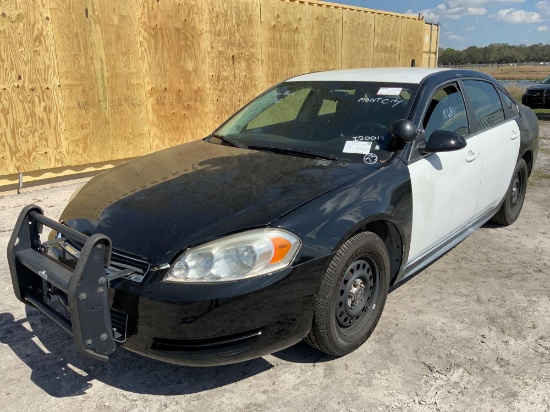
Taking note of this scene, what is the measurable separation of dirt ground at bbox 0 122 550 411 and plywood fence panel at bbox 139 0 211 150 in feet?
13.4

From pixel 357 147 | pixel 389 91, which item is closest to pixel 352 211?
pixel 357 147

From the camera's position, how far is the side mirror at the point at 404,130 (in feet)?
10.3

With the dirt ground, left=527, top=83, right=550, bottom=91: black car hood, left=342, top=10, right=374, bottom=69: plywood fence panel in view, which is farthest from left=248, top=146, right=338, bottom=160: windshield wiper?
left=527, top=83, right=550, bottom=91: black car hood

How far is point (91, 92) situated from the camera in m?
6.52

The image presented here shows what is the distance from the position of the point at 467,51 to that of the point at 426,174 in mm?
88328

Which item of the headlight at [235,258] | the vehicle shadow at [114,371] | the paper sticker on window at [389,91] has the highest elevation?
the paper sticker on window at [389,91]

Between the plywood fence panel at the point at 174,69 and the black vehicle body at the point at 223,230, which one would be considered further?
the plywood fence panel at the point at 174,69

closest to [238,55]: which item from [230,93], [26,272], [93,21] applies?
[230,93]

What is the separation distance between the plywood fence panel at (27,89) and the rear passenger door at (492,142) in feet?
15.8

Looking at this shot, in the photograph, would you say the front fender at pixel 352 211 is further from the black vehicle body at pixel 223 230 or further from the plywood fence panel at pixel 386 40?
the plywood fence panel at pixel 386 40

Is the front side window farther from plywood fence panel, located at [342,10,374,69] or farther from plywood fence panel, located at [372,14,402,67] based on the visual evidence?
plywood fence panel, located at [372,14,402,67]

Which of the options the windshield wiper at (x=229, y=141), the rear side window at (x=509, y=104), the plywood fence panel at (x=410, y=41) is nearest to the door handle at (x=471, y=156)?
the rear side window at (x=509, y=104)

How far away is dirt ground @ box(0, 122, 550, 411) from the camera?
2.59 metres

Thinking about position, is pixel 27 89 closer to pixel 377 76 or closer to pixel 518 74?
pixel 377 76
